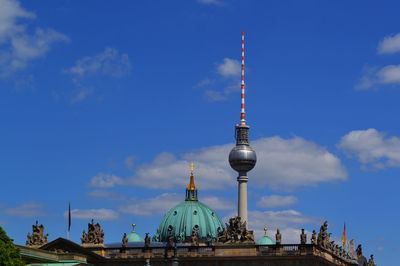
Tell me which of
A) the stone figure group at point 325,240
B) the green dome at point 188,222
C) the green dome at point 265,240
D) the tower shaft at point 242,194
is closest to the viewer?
the stone figure group at point 325,240

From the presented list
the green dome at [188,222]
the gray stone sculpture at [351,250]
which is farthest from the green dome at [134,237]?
the gray stone sculpture at [351,250]

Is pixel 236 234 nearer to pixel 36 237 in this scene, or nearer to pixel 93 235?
pixel 93 235

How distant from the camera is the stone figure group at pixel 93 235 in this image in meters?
124

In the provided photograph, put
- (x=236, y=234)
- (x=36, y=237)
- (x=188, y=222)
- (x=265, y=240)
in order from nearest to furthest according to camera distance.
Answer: (x=236, y=234) < (x=36, y=237) < (x=265, y=240) < (x=188, y=222)

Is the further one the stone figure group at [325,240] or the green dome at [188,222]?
the green dome at [188,222]

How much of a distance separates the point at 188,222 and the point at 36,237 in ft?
198

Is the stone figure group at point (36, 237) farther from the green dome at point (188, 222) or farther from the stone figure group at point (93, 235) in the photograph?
the green dome at point (188, 222)

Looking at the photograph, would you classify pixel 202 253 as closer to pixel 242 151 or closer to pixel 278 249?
pixel 278 249

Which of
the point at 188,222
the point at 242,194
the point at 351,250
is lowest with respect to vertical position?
the point at 351,250

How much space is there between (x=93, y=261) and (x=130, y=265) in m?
5.50

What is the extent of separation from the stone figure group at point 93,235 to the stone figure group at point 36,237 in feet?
21.5

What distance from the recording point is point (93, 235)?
4902 inches

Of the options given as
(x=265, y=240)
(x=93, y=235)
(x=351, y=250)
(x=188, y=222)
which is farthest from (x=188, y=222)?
→ (x=93, y=235)

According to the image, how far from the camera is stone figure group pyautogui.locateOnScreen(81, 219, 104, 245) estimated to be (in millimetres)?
124188
